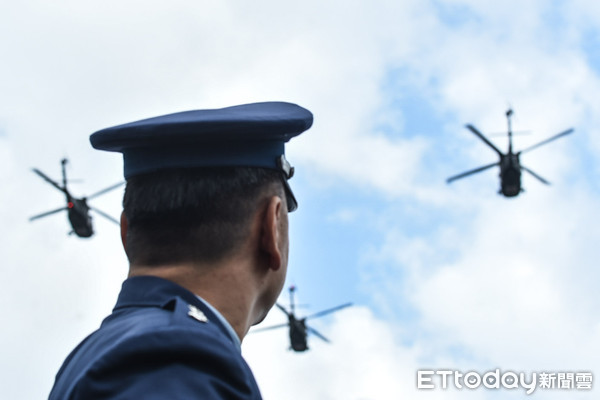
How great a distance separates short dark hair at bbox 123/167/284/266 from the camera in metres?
3.04

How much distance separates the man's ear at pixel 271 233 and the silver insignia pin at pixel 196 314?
0.97 ft

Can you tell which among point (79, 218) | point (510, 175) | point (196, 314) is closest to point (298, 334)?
point (79, 218)

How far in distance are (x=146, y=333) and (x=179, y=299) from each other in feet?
0.99

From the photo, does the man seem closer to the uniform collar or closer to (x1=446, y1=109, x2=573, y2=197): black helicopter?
the uniform collar

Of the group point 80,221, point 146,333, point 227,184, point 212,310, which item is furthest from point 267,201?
point 80,221

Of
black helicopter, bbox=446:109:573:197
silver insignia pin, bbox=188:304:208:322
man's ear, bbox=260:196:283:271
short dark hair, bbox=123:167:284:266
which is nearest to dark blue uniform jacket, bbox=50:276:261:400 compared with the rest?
silver insignia pin, bbox=188:304:208:322

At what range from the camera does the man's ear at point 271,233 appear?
311 centimetres

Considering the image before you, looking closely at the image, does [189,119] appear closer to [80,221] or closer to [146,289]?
[146,289]

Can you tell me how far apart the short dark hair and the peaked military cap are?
2.3 inches

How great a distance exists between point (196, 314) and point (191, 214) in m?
0.32

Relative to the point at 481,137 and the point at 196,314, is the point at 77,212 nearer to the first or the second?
the point at 481,137

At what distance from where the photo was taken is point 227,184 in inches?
124

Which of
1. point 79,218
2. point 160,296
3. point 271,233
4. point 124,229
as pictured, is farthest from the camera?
point 79,218

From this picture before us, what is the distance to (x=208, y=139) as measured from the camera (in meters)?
3.28
